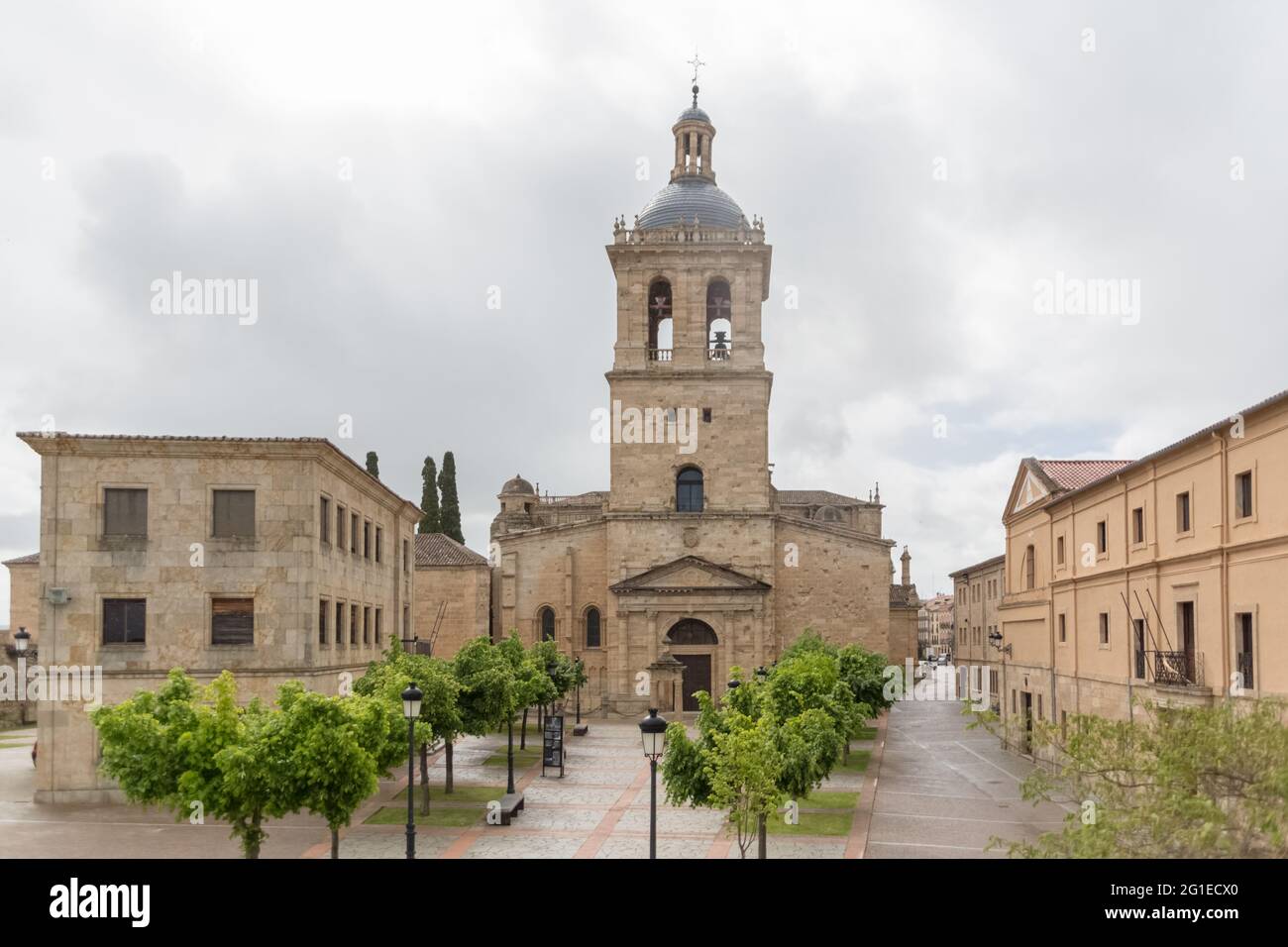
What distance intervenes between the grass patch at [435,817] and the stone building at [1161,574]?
13.9 metres

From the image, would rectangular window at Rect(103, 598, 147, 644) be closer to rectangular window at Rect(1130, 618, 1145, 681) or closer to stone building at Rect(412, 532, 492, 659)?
rectangular window at Rect(1130, 618, 1145, 681)

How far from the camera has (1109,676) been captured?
28547 mm

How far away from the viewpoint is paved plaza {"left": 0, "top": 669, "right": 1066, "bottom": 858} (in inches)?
868

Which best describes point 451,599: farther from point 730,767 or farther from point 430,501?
point 730,767

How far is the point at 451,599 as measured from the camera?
198 ft

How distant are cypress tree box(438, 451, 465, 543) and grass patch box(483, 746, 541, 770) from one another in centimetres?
3946

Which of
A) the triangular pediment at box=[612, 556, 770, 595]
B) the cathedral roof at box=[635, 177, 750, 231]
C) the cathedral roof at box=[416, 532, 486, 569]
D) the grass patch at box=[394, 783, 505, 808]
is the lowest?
the grass patch at box=[394, 783, 505, 808]

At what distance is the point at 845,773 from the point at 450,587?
104ft

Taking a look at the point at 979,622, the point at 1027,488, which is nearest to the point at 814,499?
the point at 979,622

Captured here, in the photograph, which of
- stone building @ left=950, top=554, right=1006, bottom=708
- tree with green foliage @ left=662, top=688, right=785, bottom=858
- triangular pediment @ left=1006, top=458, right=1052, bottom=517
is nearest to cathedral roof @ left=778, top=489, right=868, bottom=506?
stone building @ left=950, top=554, right=1006, bottom=708

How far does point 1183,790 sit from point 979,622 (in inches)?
2203

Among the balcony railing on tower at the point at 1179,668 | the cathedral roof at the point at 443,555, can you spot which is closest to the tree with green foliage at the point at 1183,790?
the balcony railing on tower at the point at 1179,668

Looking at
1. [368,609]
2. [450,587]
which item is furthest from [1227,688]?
[450,587]

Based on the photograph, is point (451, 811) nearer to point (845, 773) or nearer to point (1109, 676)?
point (845, 773)
